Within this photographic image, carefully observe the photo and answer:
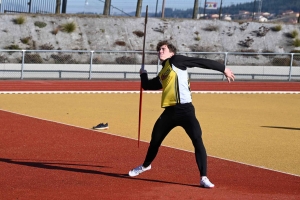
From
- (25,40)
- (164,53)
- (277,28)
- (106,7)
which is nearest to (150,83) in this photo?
(164,53)

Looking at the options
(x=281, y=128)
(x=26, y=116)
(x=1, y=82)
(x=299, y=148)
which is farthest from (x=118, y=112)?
(x=1, y=82)

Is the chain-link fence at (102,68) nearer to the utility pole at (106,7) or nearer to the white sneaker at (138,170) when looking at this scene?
the utility pole at (106,7)

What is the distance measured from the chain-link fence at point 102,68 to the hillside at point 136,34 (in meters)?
3.28

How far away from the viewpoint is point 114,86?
93.1 ft

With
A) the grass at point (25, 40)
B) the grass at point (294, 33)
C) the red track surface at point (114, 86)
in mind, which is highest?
the grass at point (294, 33)

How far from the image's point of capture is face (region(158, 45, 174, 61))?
393 inches

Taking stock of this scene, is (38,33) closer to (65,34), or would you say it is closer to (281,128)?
(65,34)

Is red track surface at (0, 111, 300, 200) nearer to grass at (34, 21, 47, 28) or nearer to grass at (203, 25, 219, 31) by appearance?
grass at (34, 21, 47, 28)

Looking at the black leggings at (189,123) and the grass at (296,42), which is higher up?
the black leggings at (189,123)

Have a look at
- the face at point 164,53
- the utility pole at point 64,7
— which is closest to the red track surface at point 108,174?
the face at point 164,53

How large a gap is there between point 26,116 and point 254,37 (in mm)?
29703

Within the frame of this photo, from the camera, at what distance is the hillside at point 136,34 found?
132 ft

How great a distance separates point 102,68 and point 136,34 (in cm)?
1154

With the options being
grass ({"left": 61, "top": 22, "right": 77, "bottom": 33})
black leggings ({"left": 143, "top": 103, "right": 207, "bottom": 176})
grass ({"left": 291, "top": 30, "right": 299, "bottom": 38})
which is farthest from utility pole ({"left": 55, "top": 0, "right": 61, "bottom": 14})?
black leggings ({"left": 143, "top": 103, "right": 207, "bottom": 176})
